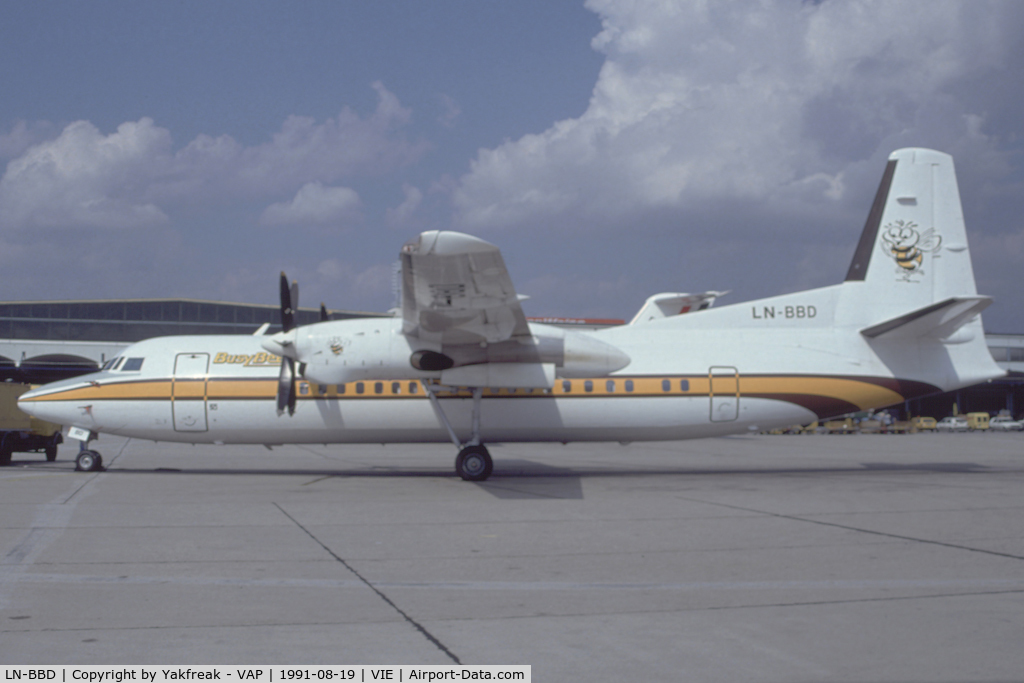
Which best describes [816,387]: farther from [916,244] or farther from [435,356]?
[435,356]

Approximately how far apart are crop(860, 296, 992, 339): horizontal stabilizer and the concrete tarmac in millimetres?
3604

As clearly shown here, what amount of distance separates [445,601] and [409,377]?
915 centimetres

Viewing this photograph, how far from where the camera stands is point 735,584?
690cm

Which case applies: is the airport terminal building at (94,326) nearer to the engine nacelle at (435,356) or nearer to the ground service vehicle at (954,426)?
the ground service vehicle at (954,426)

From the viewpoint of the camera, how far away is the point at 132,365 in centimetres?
1736

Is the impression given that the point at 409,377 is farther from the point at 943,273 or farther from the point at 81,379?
the point at 943,273

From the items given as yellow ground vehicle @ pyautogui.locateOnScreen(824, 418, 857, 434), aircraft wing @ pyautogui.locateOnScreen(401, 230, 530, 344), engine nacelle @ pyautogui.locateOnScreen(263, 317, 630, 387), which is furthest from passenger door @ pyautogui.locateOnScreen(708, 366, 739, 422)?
yellow ground vehicle @ pyautogui.locateOnScreen(824, 418, 857, 434)

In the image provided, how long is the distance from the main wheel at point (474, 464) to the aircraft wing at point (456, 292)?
7.58 feet

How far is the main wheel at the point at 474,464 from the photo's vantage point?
1560cm

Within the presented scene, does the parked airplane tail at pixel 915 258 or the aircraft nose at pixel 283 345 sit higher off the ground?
the parked airplane tail at pixel 915 258

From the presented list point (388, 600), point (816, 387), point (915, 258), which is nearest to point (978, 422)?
point (915, 258)

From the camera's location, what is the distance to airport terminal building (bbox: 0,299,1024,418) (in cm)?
4672

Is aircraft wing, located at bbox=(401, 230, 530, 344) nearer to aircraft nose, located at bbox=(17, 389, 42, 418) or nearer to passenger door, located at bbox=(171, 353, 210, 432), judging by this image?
passenger door, located at bbox=(171, 353, 210, 432)

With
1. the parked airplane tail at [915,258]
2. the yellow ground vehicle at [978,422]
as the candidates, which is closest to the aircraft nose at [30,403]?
the parked airplane tail at [915,258]
